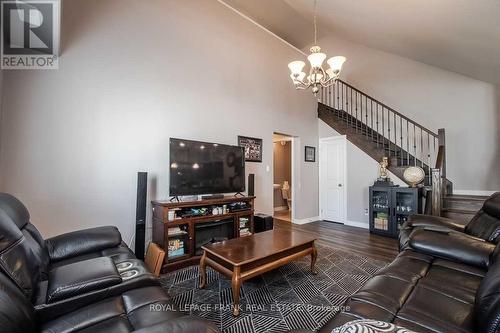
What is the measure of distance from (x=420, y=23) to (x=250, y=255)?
3.67 metres

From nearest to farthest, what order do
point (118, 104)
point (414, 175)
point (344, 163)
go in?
point (118, 104) → point (414, 175) → point (344, 163)

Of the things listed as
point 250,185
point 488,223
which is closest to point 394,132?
point 488,223

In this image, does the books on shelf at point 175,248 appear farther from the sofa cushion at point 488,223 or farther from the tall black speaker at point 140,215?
the sofa cushion at point 488,223

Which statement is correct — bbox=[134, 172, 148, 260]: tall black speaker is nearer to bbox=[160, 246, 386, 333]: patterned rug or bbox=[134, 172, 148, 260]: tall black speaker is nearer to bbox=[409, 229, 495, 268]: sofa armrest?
bbox=[160, 246, 386, 333]: patterned rug

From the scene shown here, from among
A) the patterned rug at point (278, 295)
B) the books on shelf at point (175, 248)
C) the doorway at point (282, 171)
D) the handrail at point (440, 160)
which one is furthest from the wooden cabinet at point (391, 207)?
the books on shelf at point (175, 248)

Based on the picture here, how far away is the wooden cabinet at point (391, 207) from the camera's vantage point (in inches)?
155

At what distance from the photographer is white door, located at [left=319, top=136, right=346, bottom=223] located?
532 centimetres

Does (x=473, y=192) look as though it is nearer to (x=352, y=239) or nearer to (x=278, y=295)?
(x=352, y=239)

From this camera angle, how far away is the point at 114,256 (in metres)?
1.83

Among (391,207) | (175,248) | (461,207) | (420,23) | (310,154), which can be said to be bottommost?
(175,248)

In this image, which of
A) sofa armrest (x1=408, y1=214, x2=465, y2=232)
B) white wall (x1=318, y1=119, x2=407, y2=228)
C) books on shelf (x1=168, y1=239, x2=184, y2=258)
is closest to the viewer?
sofa armrest (x1=408, y1=214, x2=465, y2=232)

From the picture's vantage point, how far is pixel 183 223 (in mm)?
2867

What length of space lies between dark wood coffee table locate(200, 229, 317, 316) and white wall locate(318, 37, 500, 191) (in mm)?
4044

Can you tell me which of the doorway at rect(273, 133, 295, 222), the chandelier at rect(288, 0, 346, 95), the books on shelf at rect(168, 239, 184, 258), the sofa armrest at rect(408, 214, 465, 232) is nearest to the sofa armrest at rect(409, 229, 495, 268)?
the sofa armrest at rect(408, 214, 465, 232)
